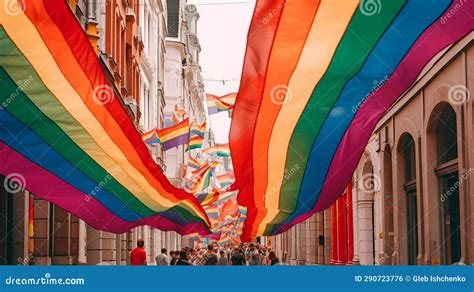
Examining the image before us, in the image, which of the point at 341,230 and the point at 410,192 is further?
the point at 341,230

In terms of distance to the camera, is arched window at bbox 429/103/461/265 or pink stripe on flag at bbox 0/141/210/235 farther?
arched window at bbox 429/103/461/265

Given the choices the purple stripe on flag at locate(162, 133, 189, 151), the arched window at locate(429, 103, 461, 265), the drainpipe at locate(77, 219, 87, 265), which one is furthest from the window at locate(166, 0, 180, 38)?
the arched window at locate(429, 103, 461, 265)

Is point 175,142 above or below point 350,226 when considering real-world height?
above

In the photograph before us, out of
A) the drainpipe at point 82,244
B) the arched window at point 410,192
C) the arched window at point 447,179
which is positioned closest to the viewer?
the arched window at point 447,179

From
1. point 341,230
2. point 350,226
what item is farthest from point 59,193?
point 341,230

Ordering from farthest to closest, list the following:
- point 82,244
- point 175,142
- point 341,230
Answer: point 341,230 < point 175,142 < point 82,244

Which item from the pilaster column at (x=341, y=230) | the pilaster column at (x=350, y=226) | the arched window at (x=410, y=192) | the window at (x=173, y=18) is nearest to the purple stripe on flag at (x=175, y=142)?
the pilaster column at (x=341, y=230)

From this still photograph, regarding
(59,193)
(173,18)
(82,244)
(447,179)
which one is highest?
(173,18)

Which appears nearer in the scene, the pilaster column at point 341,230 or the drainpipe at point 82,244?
the drainpipe at point 82,244

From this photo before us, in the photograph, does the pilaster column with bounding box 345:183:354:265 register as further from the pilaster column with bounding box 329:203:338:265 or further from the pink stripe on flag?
the pink stripe on flag

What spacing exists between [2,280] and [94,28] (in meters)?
15.4

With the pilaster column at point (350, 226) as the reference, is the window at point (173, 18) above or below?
above

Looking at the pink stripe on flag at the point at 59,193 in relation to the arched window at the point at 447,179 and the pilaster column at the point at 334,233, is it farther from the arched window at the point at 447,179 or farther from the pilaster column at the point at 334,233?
Answer: the pilaster column at the point at 334,233

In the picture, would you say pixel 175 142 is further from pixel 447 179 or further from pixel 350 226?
pixel 447 179
